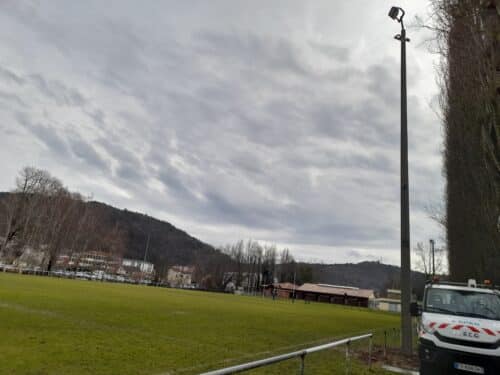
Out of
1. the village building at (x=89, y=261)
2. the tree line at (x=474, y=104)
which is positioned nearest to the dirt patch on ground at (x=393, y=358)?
the tree line at (x=474, y=104)

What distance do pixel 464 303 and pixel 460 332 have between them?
1.38 metres

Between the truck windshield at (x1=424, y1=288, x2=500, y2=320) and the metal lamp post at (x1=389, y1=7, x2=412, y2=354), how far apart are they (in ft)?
10.7

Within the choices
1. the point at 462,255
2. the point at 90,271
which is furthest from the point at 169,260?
the point at 462,255

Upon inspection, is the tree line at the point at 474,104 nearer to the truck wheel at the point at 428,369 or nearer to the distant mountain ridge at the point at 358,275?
the truck wheel at the point at 428,369

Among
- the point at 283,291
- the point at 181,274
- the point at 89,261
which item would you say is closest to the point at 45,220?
the point at 89,261

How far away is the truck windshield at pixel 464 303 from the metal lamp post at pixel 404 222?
3271 mm

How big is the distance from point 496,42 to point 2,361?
1450 centimetres

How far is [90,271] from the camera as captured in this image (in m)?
101

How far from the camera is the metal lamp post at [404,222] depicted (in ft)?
43.8

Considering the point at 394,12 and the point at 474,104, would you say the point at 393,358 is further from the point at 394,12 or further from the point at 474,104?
the point at 394,12

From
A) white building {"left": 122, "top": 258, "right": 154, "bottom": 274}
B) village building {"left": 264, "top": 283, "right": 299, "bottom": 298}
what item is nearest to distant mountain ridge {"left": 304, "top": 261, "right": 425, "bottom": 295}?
village building {"left": 264, "top": 283, "right": 299, "bottom": 298}

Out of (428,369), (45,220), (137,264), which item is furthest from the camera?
(137,264)

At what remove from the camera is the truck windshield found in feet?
31.4

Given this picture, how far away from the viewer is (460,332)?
8.77m
